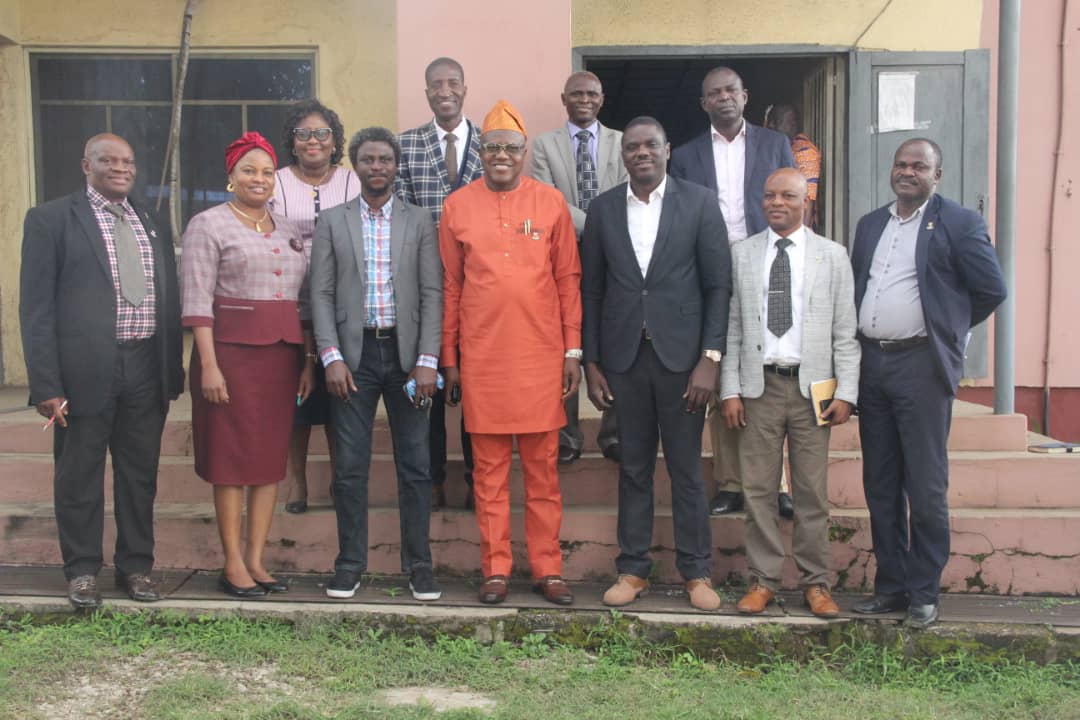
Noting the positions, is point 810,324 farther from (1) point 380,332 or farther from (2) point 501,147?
(1) point 380,332

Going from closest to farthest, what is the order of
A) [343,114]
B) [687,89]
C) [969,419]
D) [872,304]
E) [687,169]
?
[872,304] → [687,169] → [969,419] → [343,114] → [687,89]

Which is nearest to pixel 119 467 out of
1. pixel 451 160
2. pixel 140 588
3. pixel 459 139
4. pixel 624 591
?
pixel 140 588

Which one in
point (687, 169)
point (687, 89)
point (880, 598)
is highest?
point (687, 89)

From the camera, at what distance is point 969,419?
5.27m

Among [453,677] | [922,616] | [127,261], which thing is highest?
[127,261]

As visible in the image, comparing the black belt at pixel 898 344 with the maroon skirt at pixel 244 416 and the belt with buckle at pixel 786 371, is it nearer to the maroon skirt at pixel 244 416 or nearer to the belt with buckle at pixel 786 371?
the belt with buckle at pixel 786 371

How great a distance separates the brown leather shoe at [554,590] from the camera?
439 cm

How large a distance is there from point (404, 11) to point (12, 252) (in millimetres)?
3342

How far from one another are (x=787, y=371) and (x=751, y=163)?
108cm

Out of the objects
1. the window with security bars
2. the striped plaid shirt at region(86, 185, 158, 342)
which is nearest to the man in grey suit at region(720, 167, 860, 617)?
the striped plaid shirt at region(86, 185, 158, 342)

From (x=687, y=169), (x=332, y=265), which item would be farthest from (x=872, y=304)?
(x=332, y=265)

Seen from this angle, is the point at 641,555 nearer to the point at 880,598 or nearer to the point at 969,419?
the point at 880,598

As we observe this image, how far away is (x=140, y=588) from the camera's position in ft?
14.5

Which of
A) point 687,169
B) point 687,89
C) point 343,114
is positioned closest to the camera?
point 687,169
